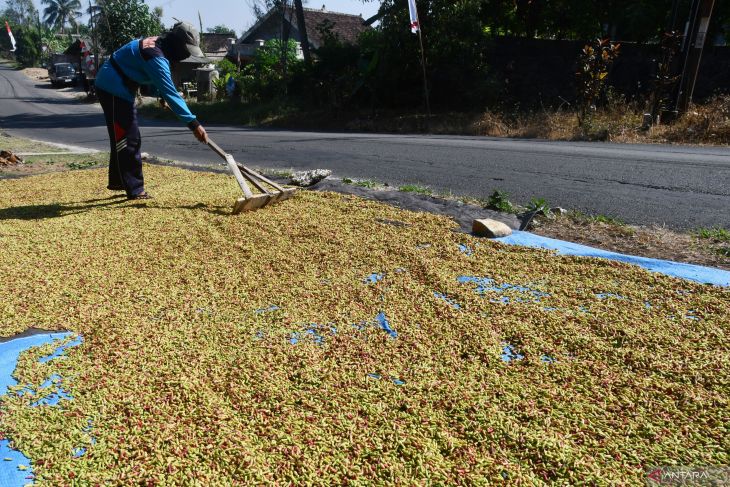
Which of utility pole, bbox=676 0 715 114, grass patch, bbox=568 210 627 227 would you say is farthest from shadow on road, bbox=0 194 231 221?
utility pole, bbox=676 0 715 114

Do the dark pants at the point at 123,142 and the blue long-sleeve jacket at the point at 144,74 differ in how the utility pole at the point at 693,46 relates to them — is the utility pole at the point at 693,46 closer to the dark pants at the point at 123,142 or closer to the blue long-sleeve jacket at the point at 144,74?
the blue long-sleeve jacket at the point at 144,74

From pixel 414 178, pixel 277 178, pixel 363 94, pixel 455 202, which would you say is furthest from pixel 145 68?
pixel 363 94

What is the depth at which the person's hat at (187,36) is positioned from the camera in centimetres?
392

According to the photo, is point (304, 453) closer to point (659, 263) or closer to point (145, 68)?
point (659, 263)

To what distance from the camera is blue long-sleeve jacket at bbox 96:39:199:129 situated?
12.4ft

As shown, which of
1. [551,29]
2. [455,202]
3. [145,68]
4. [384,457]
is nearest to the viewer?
[384,457]

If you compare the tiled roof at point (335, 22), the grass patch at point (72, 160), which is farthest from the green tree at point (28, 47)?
the grass patch at point (72, 160)

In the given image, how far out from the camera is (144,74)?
393 cm

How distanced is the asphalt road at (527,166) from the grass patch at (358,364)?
5.98ft

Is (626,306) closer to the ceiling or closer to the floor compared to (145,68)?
closer to the floor

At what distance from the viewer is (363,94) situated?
47.0 feet

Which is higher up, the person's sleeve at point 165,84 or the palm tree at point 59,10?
the palm tree at point 59,10

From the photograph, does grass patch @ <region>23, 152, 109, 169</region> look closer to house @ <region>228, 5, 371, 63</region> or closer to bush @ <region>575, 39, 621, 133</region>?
bush @ <region>575, 39, 621, 133</region>

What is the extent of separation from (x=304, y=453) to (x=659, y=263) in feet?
7.56
